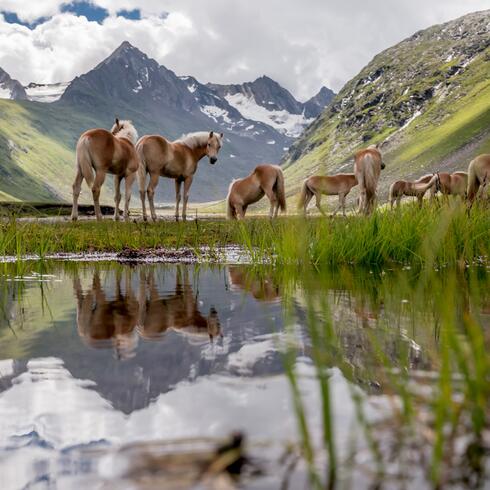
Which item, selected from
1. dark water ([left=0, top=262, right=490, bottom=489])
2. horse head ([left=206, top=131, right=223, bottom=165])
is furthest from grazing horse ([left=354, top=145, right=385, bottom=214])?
dark water ([left=0, top=262, right=490, bottom=489])

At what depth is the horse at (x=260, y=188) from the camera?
2305 centimetres

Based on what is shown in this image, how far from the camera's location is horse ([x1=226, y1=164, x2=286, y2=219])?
2305 centimetres

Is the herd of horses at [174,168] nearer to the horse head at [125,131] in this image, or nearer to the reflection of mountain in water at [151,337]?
the horse head at [125,131]

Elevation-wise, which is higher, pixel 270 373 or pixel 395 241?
pixel 395 241

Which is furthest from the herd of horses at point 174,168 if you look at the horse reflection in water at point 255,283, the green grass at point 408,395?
the green grass at point 408,395

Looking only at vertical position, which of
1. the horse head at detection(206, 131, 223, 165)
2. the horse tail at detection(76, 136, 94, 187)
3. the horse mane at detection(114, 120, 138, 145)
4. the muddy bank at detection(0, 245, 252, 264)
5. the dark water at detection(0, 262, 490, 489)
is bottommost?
the dark water at detection(0, 262, 490, 489)

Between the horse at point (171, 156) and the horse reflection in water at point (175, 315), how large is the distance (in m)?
13.9

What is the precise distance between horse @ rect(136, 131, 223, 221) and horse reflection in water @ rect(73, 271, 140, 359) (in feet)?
44.9

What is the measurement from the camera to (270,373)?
2117 mm

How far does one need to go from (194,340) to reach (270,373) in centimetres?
71

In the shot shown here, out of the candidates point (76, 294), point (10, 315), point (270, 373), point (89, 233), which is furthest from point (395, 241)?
point (89, 233)

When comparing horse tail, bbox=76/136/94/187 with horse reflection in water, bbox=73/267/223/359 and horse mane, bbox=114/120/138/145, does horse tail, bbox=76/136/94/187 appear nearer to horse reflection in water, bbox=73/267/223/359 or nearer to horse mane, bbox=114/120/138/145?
horse mane, bbox=114/120/138/145

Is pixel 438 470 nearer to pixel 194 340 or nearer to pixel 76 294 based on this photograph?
pixel 194 340

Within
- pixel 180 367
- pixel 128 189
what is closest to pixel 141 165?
pixel 128 189
